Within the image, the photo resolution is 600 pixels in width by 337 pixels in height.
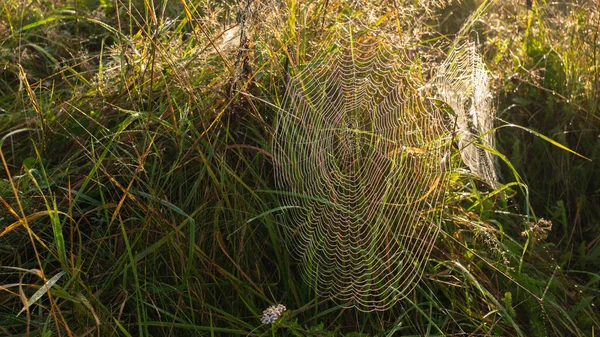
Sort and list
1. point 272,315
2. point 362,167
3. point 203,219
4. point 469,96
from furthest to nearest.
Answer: point 469,96 < point 362,167 < point 203,219 < point 272,315

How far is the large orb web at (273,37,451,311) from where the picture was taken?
246 cm

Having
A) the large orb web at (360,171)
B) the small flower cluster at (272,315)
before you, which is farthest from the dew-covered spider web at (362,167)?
the small flower cluster at (272,315)

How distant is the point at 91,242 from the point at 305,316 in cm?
68

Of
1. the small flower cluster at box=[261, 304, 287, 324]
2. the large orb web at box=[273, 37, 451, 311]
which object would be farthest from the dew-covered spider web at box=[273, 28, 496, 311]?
the small flower cluster at box=[261, 304, 287, 324]

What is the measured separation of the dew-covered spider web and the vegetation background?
0.06 meters

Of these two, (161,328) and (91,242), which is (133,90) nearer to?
(91,242)

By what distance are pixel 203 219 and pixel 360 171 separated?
56 centimetres

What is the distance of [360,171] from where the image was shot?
2.68 metres

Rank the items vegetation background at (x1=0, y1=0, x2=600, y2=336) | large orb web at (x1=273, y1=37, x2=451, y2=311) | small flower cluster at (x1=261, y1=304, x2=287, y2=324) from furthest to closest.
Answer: large orb web at (x1=273, y1=37, x2=451, y2=311) < vegetation background at (x1=0, y1=0, x2=600, y2=336) < small flower cluster at (x1=261, y1=304, x2=287, y2=324)

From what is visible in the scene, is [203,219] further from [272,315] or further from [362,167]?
[362,167]

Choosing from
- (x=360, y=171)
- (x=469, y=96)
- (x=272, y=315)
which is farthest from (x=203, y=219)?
(x=469, y=96)

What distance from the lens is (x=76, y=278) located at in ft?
7.13

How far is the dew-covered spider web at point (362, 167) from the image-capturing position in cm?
246

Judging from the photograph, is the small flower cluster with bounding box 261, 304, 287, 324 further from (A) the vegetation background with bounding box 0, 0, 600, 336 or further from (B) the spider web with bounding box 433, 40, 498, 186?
(B) the spider web with bounding box 433, 40, 498, 186
